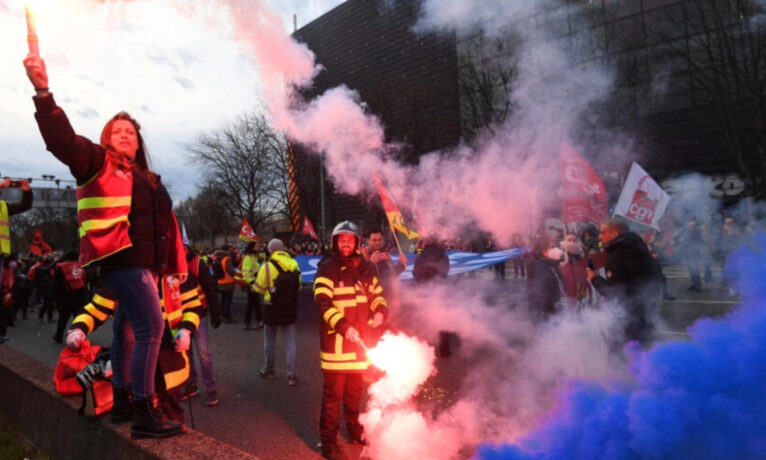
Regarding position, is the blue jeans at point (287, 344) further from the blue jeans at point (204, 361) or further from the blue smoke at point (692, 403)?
the blue smoke at point (692, 403)

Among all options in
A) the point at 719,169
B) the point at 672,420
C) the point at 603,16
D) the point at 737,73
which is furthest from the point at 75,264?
the point at 719,169

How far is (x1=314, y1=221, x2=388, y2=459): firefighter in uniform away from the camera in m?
3.77

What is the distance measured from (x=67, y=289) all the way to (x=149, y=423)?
9.01 meters

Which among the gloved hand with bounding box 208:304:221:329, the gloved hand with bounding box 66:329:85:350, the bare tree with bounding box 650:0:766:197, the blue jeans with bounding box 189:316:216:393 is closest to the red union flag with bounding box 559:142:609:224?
the gloved hand with bounding box 208:304:221:329

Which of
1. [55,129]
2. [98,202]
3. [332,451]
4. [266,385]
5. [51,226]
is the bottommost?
[266,385]

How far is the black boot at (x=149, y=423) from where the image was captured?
2.58 meters

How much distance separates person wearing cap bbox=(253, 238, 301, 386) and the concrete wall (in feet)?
8.26

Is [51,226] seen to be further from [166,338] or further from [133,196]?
[133,196]

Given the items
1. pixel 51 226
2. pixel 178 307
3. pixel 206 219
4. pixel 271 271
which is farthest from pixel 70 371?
pixel 51 226

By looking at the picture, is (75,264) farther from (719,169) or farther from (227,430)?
(719,169)

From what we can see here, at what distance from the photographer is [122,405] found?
2.86m

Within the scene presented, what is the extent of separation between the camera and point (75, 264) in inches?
389

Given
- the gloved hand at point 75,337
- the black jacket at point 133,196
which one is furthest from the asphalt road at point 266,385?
the black jacket at point 133,196

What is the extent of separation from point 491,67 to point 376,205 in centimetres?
543
